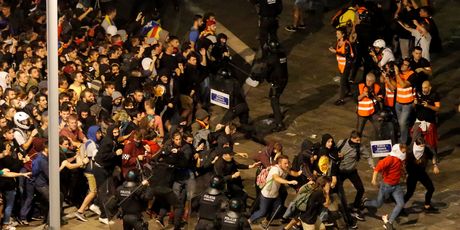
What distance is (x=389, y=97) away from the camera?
22484mm

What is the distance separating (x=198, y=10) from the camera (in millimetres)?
30203

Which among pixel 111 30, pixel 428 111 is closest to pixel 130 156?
pixel 428 111

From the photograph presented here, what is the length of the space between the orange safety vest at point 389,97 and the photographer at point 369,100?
37 centimetres

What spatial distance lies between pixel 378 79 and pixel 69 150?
789 centimetres

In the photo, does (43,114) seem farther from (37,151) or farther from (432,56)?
(432,56)

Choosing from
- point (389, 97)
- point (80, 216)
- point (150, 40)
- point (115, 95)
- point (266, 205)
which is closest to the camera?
point (266, 205)

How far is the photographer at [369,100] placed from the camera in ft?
71.7

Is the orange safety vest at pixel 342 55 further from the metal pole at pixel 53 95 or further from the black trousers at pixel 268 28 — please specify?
the metal pole at pixel 53 95

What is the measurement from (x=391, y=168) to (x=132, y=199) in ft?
13.8

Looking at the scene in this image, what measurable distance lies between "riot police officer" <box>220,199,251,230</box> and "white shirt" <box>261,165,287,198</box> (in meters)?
1.53

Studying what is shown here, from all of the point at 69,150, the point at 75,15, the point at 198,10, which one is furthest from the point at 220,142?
the point at 198,10

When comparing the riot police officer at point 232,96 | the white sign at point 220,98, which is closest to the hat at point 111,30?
the riot police officer at point 232,96

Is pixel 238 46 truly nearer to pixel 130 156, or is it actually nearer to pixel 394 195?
pixel 130 156

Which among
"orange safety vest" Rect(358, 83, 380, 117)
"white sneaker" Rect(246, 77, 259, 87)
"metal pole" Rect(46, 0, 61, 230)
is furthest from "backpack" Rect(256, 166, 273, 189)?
"white sneaker" Rect(246, 77, 259, 87)
